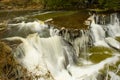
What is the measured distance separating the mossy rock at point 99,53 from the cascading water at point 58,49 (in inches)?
8.8

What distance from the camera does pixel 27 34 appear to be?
1310cm

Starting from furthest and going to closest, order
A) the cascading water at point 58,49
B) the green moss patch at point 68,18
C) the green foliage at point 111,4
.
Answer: the green foliage at point 111,4 < the green moss patch at point 68,18 < the cascading water at point 58,49

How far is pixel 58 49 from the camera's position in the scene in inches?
494

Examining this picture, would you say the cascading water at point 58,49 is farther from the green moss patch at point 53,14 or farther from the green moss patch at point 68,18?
the green moss patch at point 53,14

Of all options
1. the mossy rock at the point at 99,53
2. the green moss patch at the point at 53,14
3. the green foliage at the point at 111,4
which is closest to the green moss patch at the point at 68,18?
the green moss patch at the point at 53,14

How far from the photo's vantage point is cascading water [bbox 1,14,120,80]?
37.4ft

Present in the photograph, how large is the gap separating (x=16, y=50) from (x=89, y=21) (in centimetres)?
508

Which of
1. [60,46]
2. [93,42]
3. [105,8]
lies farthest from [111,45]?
[105,8]

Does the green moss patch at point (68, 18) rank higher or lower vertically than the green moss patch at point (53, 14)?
lower

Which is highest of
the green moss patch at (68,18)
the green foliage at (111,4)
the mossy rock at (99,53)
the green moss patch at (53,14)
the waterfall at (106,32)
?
the green foliage at (111,4)

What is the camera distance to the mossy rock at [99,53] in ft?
40.7

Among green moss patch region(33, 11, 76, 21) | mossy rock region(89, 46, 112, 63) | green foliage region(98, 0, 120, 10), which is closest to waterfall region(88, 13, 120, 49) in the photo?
mossy rock region(89, 46, 112, 63)

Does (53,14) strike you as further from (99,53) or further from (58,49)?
(99,53)

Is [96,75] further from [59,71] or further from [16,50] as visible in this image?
[16,50]
